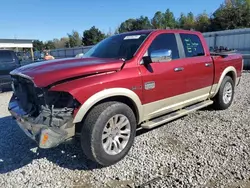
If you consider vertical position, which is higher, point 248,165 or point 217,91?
point 217,91

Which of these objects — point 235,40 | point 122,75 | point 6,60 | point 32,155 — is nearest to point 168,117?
point 122,75

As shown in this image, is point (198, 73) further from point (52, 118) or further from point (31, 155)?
point (31, 155)

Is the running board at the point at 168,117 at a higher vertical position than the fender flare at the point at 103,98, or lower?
lower

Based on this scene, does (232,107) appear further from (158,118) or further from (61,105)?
(61,105)

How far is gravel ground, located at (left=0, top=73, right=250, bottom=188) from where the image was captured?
3012 millimetres

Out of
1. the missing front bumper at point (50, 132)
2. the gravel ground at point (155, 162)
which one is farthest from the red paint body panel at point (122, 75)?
the gravel ground at point (155, 162)

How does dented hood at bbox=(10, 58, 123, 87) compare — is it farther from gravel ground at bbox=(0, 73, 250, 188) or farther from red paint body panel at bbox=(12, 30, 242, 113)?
gravel ground at bbox=(0, 73, 250, 188)

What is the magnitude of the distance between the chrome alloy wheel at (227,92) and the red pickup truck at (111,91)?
126 cm

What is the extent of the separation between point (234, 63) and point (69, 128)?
472 centimetres

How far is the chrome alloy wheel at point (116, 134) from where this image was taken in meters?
3.35

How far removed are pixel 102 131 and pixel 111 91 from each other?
→ 1.87ft

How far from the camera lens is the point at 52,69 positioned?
327 centimetres

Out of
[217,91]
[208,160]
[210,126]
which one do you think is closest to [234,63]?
[217,91]

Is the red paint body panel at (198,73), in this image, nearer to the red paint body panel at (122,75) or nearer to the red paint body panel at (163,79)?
the red paint body panel at (122,75)
